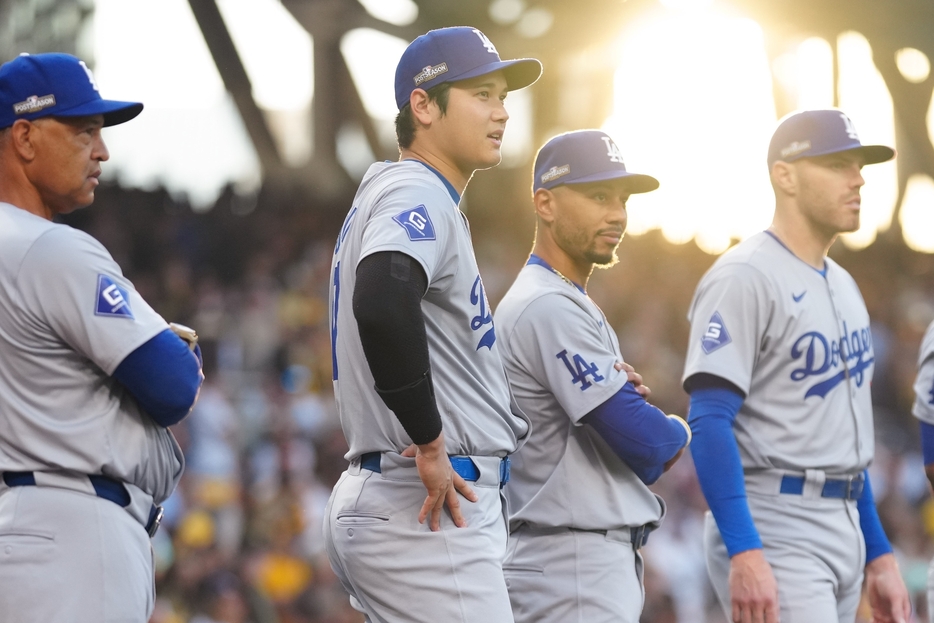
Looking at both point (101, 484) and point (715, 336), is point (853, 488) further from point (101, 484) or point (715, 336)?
point (101, 484)

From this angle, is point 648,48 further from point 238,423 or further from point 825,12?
point 238,423

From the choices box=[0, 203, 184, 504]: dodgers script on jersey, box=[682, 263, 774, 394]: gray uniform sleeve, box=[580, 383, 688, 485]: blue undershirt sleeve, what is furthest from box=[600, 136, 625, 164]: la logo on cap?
box=[0, 203, 184, 504]: dodgers script on jersey

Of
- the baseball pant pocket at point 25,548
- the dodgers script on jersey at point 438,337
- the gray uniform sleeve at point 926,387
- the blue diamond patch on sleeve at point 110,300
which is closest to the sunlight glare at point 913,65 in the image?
the gray uniform sleeve at point 926,387

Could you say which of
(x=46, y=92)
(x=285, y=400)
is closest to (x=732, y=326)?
(x=46, y=92)

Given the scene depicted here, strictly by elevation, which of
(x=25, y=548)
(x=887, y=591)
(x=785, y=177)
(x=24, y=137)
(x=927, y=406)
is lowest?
(x=887, y=591)

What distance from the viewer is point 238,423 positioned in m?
9.45

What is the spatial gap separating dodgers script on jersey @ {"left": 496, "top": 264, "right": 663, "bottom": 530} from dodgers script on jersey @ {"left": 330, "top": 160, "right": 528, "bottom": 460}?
451 millimetres

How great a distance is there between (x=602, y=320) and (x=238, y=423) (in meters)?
6.46

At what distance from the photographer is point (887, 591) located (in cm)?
377

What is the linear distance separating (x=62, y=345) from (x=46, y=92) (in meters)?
0.62

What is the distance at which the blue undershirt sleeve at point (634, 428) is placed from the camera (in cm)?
320

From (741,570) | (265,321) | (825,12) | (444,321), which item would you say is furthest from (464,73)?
(825,12)

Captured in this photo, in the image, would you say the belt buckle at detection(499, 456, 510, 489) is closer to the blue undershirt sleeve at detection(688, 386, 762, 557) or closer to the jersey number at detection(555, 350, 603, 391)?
the jersey number at detection(555, 350, 603, 391)

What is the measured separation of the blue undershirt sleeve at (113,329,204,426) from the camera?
2584mm
